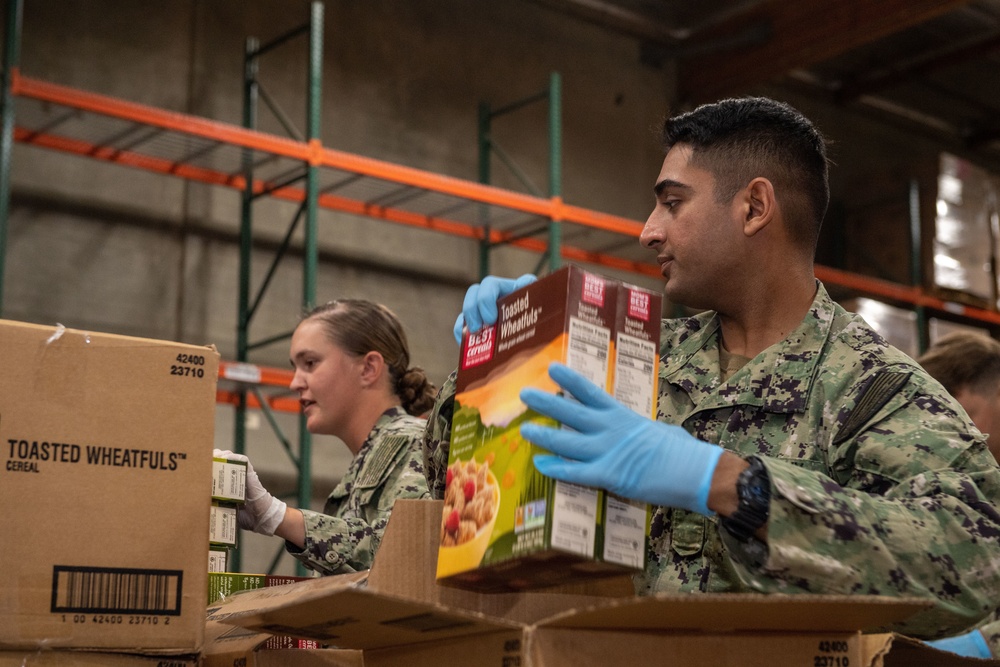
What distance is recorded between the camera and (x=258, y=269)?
7.20 meters

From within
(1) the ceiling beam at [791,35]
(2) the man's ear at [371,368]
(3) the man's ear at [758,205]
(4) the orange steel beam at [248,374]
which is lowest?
(3) the man's ear at [758,205]

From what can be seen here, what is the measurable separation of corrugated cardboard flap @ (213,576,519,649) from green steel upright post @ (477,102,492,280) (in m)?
6.39

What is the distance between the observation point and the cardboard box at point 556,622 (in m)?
1.26

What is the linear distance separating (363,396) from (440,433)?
1.60 metres

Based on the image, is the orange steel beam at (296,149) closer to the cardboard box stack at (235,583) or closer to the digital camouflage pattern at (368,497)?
the digital camouflage pattern at (368,497)

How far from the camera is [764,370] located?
184 cm

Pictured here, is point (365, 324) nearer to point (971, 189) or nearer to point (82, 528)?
point (82, 528)

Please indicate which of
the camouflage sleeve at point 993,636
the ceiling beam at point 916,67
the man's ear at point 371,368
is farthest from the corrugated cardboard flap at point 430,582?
the ceiling beam at point 916,67

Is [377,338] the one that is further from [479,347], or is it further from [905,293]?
[905,293]

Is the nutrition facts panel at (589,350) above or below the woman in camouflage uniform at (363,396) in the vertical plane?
below

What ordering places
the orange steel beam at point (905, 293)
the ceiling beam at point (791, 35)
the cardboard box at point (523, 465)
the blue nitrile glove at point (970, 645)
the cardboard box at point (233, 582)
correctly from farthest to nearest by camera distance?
the orange steel beam at point (905, 293) → the ceiling beam at point (791, 35) → the blue nitrile glove at point (970, 645) → the cardboard box at point (233, 582) → the cardboard box at point (523, 465)

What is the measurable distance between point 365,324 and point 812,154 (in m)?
1.79

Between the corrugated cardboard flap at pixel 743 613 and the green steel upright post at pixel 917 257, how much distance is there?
7918 mm

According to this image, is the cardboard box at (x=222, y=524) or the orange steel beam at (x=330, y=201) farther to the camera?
the orange steel beam at (x=330, y=201)
